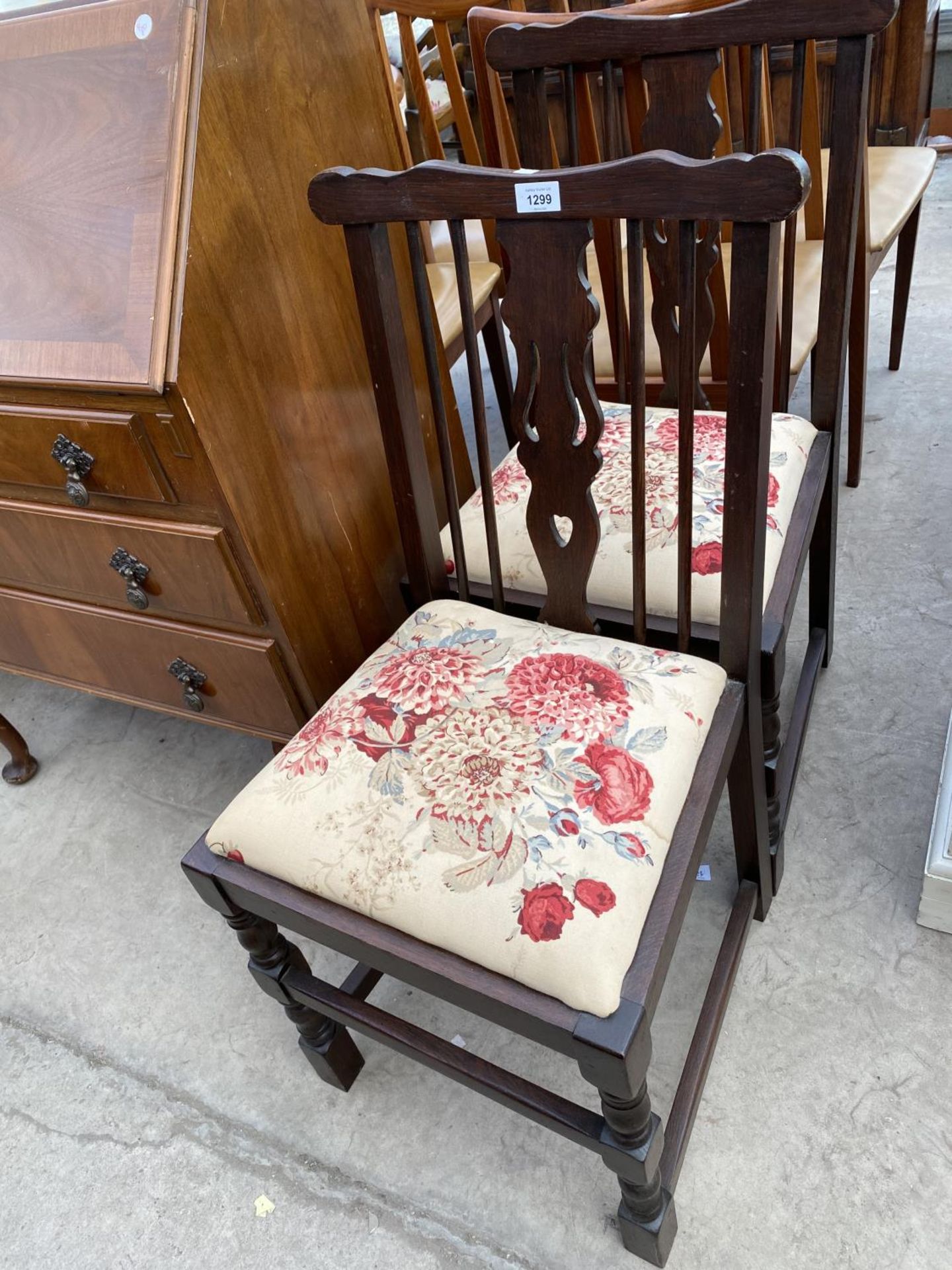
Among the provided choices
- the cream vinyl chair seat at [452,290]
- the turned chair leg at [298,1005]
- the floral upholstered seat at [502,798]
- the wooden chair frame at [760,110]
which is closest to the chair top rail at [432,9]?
the wooden chair frame at [760,110]

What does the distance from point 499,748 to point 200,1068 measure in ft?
2.45

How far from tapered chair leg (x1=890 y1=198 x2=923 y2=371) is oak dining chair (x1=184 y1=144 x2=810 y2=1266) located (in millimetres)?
1385

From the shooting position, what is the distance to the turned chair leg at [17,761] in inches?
66.5

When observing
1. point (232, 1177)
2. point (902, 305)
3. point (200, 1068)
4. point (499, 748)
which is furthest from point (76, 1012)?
point (902, 305)

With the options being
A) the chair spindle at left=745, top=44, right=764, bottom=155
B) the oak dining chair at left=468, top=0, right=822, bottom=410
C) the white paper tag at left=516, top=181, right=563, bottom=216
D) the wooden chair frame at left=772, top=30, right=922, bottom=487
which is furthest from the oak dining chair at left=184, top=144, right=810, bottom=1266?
the wooden chair frame at left=772, top=30, right=922, bottom=487

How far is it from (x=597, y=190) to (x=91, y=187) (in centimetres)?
54

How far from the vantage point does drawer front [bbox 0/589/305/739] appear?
1.18m

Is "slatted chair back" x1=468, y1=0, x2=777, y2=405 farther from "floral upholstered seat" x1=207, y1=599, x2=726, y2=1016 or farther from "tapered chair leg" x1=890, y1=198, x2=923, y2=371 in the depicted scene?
"tapered chair leg" x1=890, y1=198, x2=923, y2=371

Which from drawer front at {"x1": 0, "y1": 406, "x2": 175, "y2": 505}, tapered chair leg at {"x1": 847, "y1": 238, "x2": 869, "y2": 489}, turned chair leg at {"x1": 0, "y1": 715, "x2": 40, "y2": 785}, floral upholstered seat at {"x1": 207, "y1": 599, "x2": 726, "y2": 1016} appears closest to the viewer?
floral upholstered seat at {"x1": 207, "y1": 599, "x2": 726, "y2": 1016}

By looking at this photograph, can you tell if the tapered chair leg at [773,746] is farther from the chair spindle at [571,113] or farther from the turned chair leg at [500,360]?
the chair spindle at [571,113]

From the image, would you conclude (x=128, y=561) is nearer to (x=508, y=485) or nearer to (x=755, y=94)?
(x=508, y=485)

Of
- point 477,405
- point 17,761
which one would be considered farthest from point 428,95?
point 17,761

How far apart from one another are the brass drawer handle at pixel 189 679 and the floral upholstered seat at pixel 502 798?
1.14 feet

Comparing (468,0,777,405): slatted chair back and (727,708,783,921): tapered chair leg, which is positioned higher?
(468,0,777,405): slatted chair back
